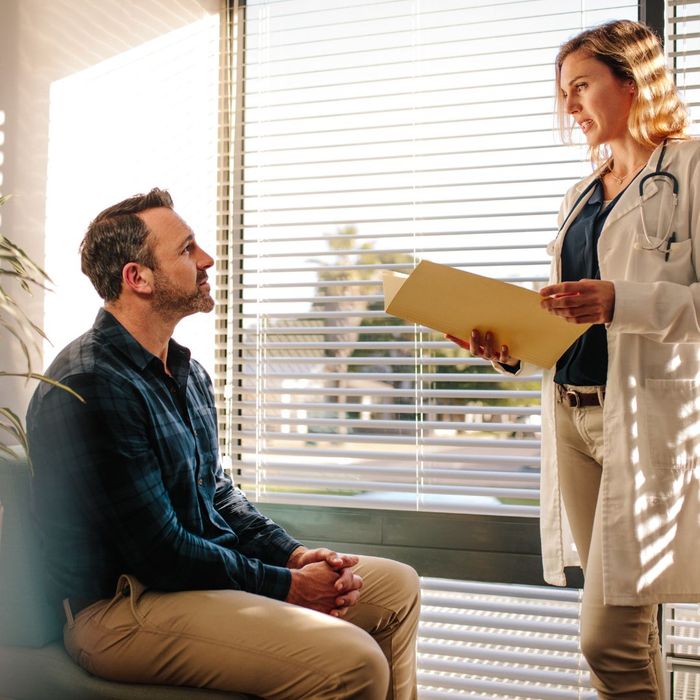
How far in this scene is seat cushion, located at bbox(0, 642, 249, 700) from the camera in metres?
1.65

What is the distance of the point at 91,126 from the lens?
229 cm

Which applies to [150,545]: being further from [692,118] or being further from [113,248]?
[692,118]

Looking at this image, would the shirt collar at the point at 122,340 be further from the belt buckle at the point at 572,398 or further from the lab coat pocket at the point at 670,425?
the lab coat pocket at the point at 670,425

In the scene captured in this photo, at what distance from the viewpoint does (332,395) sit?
275cm

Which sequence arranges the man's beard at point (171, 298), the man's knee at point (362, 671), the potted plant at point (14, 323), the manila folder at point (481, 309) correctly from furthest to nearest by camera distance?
the man's beard at point (171, 298) < the manila folder at point (481, 309) < the man's knee at point (362, 671) < the potted plant at point (14, 323)

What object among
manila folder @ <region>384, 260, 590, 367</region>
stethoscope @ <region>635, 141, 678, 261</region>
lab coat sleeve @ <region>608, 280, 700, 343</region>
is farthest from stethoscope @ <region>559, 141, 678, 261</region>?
manila folder @ <region>384, 260, 590, 367</region>

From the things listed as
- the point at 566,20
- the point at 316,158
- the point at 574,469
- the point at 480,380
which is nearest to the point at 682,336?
the point at 574,469

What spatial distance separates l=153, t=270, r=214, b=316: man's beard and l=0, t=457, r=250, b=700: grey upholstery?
51 centimetres

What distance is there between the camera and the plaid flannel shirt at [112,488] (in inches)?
67.5

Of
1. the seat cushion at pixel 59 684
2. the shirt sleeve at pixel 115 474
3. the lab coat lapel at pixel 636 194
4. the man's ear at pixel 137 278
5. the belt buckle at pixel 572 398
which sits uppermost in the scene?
the lab coat lapel at pixel 636 194

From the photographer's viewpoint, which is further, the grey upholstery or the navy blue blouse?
the navy blue blouse

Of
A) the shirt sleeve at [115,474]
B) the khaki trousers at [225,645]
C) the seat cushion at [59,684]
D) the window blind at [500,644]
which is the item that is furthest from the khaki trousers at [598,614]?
the shirt sleeve at [115,474]

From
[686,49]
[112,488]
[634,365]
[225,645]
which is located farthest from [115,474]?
[686,49]

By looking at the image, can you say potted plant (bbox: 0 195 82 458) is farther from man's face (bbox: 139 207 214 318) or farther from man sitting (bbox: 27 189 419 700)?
man's face (bbox: 139 207 214 318)
